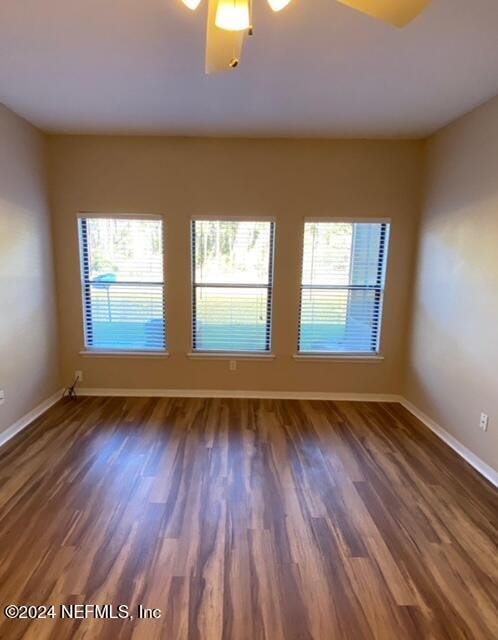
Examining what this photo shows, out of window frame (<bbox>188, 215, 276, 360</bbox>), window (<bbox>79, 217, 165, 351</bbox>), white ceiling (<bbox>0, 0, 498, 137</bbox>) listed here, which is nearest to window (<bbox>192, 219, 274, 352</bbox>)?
window frame (<bbox>188, 215, 276, 360</bbox>)

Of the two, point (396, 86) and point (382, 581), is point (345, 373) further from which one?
point (396, 86)

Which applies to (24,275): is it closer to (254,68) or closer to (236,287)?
(236,287)

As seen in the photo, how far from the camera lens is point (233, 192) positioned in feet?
11.8

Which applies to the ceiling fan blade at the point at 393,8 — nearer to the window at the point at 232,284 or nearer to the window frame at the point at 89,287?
the window at the point at 232,284

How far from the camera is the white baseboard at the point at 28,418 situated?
291cm

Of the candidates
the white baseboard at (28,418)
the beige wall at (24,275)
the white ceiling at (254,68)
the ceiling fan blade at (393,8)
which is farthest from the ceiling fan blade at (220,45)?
the white baseboard at (28,418)

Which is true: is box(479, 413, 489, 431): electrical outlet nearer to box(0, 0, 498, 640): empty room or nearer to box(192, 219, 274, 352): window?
box(0, 0, 498, 640): empty room

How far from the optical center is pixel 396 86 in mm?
2414

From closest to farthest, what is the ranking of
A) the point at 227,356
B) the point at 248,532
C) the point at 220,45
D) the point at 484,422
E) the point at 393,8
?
1. the point at 393,8
2. the point at 220,45
3. the point at 248,532
4. the point at 484,422
5. the point at 227,356

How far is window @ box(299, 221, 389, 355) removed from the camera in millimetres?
3701

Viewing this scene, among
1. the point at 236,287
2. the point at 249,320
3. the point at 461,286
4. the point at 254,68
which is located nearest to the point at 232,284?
the point at 236,287

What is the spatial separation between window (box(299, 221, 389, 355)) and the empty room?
25mm

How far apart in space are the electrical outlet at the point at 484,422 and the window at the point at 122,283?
3115 mm

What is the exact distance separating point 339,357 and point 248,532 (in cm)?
233
